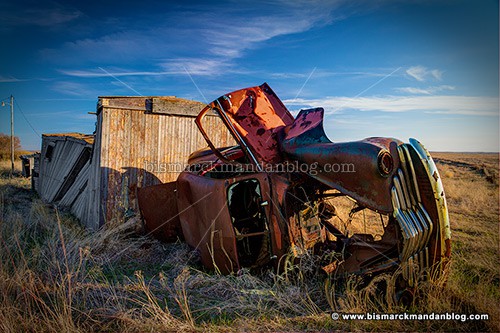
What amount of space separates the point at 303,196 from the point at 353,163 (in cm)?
97

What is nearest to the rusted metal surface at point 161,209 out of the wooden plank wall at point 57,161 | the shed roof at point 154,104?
the shed roof at point 154,104

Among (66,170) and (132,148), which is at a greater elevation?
(132,148)

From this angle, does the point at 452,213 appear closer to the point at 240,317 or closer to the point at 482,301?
the point at 482,301

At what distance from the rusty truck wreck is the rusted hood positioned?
0.4 inches

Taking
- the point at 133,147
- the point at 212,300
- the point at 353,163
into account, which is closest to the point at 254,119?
the point at 353,163

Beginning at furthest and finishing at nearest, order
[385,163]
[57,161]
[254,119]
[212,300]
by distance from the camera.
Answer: [57,161], [254,119], [212,300], [385,163]

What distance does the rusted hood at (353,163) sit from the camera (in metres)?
3.33

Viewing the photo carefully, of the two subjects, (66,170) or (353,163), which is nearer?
(353,163)

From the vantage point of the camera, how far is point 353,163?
11.5 feet

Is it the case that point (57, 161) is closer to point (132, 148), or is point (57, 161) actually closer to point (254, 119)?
point (132, 148)

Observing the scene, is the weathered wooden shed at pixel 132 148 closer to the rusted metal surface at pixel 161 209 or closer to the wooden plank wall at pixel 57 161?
the wooden plank wall at pixel 57 161

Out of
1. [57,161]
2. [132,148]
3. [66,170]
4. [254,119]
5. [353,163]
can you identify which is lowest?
[66,170]

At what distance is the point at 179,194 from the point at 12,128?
27204mm

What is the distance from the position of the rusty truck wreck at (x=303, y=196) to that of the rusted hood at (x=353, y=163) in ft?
0.03
